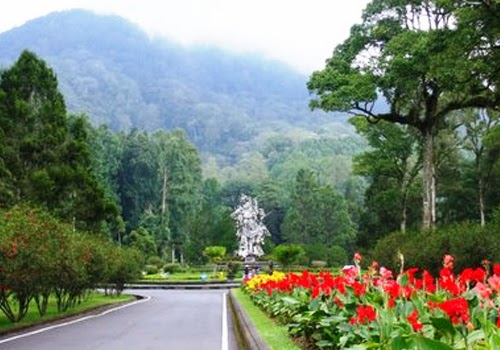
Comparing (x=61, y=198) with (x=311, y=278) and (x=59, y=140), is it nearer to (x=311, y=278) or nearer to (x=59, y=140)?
(x=59, y=140)

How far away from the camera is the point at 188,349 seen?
12164 millimetres

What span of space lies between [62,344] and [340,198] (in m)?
71.0

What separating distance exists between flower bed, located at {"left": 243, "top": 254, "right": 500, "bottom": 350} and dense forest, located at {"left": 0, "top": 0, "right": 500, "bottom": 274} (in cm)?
831

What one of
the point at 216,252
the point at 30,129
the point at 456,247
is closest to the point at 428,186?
the point at 456,247

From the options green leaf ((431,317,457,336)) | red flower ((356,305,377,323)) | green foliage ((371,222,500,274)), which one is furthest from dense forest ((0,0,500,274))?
green leaf ((431,317,457,336))

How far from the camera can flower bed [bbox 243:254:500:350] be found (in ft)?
14.1

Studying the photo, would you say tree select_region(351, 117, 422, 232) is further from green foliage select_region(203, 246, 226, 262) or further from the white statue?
the white statue

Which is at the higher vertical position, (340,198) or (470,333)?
(340,198)

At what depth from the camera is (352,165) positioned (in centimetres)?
5181

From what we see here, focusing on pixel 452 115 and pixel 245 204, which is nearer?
pixel 452 115

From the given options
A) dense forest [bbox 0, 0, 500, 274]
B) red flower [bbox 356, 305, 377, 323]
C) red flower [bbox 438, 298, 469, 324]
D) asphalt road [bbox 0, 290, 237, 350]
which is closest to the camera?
red flower [bbox 438, 298, 469, 324]

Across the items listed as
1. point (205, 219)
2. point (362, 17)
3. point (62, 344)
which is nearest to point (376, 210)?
point (205, 219)

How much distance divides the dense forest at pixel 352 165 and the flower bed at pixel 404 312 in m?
8.31

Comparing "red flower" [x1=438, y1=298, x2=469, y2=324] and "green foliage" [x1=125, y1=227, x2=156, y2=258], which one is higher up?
"green foliage" [x1=125, y1=227, x2=156, y2=258]
